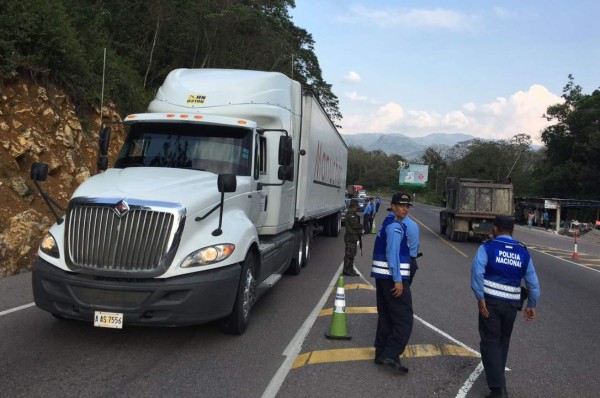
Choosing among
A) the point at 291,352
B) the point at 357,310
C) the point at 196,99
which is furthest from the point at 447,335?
the point at 196,99

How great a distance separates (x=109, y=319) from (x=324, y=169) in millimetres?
8761

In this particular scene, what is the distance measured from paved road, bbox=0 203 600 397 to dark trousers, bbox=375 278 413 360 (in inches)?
9.4

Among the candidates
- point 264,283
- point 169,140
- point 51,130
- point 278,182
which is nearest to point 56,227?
point 169,140

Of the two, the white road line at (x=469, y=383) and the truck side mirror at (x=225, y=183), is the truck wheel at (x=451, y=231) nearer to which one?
the white road line at (x=469, y=383)

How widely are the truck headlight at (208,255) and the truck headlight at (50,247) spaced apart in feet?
4.50

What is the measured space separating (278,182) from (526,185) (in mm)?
78660

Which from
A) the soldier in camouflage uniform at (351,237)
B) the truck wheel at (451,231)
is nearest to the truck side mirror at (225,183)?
the soldier in camouflage uniform at (351,237)

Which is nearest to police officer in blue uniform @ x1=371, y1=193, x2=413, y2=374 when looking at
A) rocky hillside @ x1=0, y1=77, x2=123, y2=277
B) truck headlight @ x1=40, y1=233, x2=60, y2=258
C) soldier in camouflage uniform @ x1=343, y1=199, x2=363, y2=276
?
truck headlight @ x1=40, y1=233, x2=60, y2=258

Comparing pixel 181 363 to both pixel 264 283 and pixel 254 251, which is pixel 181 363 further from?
pixel 264 283

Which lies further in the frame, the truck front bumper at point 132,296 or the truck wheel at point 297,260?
the truck wheel at point 297,260

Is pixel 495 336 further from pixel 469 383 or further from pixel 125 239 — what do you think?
pixel 125 239

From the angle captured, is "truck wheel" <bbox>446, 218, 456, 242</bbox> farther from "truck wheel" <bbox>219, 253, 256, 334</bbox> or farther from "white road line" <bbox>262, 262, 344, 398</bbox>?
"truck wheel" <bbox>219, 253, 256, 334</bbox>

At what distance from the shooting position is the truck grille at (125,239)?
4.95 m

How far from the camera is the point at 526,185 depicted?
255 feet
